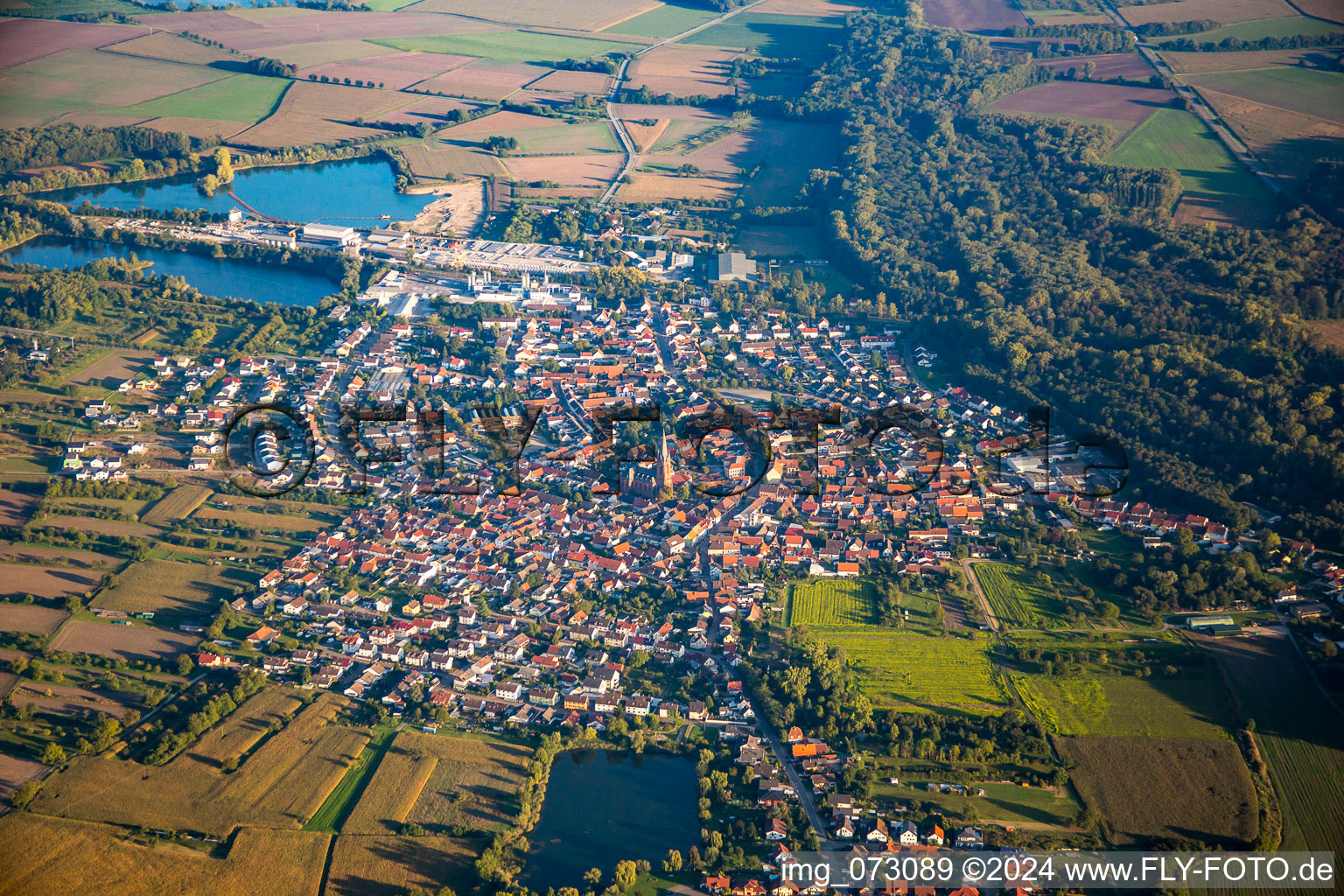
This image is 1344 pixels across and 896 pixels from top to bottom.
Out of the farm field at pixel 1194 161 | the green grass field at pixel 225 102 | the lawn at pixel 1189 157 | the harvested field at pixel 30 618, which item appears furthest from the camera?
the green grass field at pixel 225 102

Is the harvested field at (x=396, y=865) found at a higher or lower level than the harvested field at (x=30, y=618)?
lower

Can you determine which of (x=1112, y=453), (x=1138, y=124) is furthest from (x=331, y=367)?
(x=1138, y=124)

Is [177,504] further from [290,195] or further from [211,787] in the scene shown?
[290,195]

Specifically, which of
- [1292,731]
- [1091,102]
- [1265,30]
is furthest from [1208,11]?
[1292,731]

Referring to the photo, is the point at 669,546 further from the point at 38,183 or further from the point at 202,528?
the point at 38,183

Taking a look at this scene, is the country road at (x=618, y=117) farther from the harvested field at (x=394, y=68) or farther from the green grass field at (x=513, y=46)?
the harvested field at (x=394, y=68)

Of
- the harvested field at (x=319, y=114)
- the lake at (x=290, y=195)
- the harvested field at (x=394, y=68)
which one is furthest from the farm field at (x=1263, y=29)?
the harvested field at (x=319, y=114)

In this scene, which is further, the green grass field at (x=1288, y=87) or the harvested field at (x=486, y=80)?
the harvested field at (x=486, y=80)
